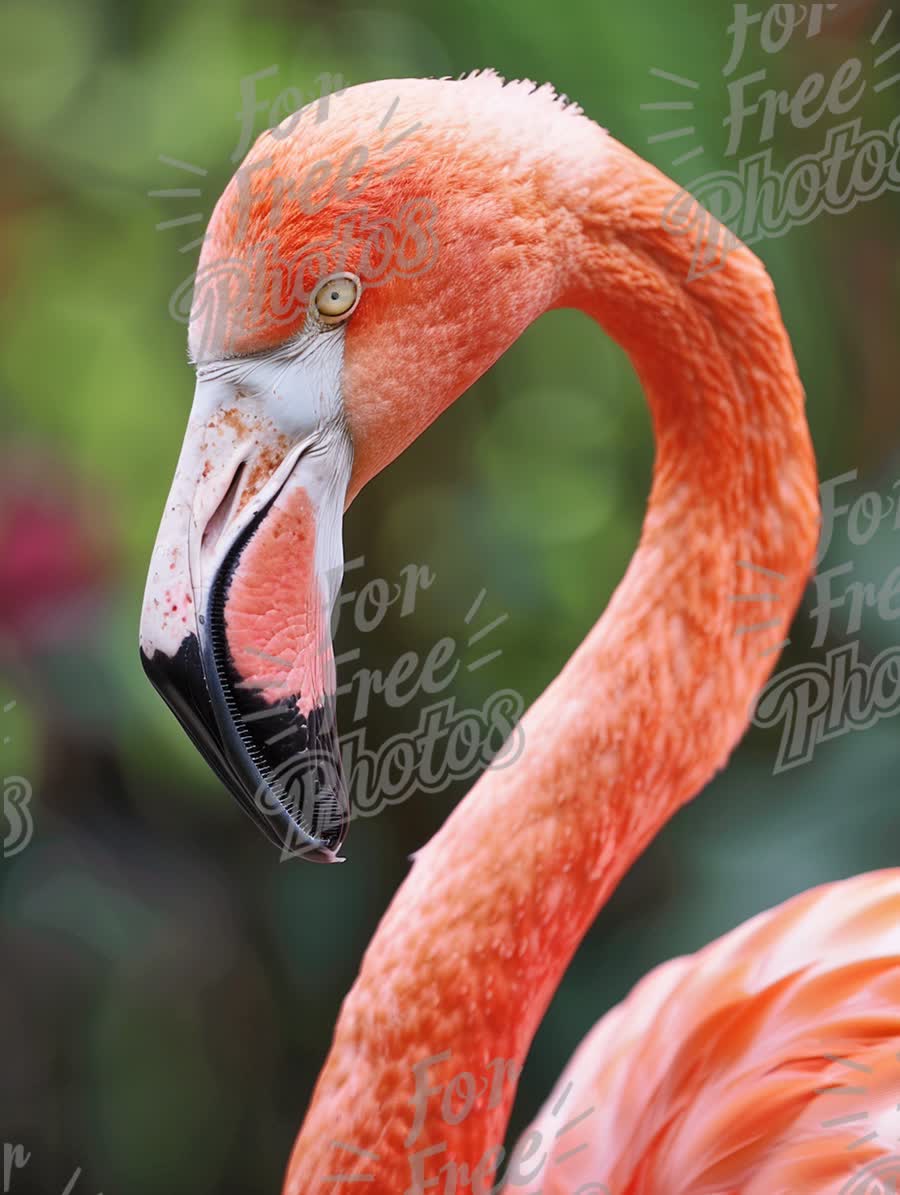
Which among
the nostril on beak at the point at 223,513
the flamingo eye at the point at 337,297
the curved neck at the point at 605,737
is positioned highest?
the flamingo eye at the point at 337,297

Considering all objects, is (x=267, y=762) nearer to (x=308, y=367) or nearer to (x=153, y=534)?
(x=308, y=367)

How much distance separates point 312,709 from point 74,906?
949 millimetres

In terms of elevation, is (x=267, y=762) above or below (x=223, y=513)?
below

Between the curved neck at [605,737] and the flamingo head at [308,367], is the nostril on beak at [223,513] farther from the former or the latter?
the curved neck at [605,737]

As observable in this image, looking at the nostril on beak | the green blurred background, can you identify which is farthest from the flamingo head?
Result: the green blurred background

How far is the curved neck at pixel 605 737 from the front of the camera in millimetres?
770

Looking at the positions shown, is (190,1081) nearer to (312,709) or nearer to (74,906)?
(74,906)

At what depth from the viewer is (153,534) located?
134cm

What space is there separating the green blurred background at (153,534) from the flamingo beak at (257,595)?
0.70 metres

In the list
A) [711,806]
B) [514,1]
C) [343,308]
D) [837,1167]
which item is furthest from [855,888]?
→ [514,1]

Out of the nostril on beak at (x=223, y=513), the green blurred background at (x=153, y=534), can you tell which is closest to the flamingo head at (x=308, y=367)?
the nostril on beak at (x=223, y=513)

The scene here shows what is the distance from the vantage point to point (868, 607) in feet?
4.77

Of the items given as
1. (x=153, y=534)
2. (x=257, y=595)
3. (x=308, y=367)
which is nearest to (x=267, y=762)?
(x=257, y=595)

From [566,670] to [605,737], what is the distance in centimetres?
7
